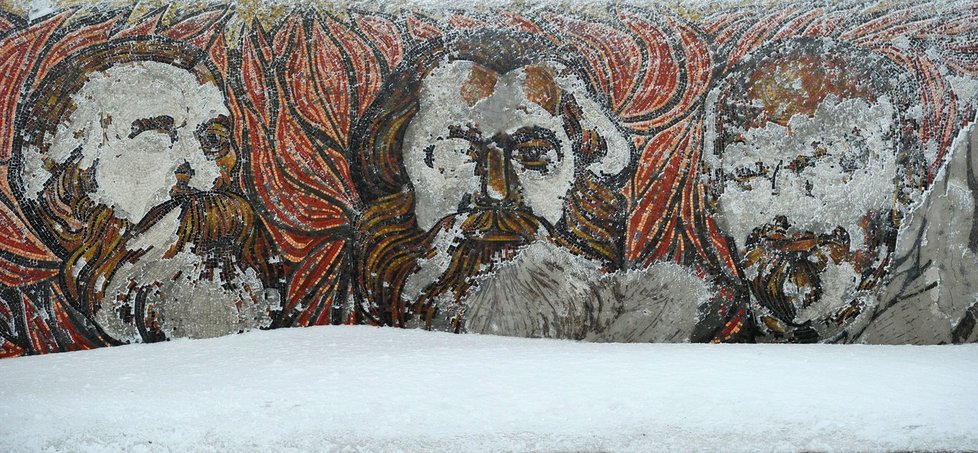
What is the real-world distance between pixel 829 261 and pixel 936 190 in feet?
1.01

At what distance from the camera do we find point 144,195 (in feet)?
6.21

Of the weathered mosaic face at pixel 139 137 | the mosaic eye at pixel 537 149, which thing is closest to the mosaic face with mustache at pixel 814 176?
the mosaic eye at pixel 537 149

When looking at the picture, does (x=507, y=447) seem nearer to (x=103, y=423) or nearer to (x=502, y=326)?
(x=502, y=326)

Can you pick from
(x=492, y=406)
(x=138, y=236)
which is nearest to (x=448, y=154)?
(x=492, y=406)

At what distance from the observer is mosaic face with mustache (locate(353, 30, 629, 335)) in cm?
191

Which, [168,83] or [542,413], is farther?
[168,83]

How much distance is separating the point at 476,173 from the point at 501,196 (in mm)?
84

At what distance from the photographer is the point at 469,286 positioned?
191 centimetres

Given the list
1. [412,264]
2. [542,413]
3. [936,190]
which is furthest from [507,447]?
[936,190]

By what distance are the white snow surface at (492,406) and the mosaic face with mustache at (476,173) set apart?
0.95ft

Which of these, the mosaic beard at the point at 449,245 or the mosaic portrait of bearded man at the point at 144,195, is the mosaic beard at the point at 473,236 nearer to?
the mosaic beard at the point at 449,245

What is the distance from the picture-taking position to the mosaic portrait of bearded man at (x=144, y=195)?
1879 mm

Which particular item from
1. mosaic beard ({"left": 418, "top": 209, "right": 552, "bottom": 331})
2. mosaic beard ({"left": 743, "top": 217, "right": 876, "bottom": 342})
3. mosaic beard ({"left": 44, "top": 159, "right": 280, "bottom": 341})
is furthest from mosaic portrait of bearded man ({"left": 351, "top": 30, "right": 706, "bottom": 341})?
mosaic beard ({"left": 44, "top": 159, "right": 280, "bottom": 341})

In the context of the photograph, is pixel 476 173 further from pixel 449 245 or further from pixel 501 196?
pixel 449 245
